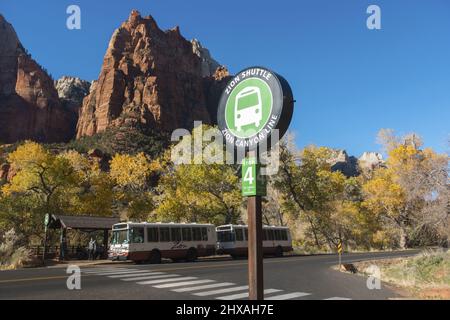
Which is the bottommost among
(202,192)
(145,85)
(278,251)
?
(278,251)

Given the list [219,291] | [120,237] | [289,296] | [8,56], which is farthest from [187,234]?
[8,56]

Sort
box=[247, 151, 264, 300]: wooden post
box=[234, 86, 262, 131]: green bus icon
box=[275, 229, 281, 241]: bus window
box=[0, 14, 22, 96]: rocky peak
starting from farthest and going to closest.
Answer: box=[0, 14, 22, 96]: rocky peak → box=[275, 229, 281, 241]: bus window → box=[234, 86, 262, 131]: green bus icon → box=[247, 151, 264, 300]: wooden post

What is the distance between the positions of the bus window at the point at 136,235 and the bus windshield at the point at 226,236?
8.80m

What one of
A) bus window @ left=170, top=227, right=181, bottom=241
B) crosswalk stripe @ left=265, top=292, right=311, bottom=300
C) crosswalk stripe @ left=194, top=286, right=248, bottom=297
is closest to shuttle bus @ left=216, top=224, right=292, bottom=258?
bus window @ left=170, top=227, right=181, bottom=241

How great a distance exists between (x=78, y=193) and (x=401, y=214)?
40.5 metres

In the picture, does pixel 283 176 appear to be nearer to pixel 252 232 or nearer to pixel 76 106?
pixel 252 232

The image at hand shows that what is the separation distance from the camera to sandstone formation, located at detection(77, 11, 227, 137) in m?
121

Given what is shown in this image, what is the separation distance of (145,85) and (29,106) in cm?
4275

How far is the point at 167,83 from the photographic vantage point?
133875 millimetres

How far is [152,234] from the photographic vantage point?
27.5 metres

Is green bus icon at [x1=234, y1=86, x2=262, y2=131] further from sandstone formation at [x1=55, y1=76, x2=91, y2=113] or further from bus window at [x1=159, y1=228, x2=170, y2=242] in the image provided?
sandstone formation at [x1=55, y1=76, x2=91, y2=113]

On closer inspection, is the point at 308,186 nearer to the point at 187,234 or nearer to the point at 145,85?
the point at 187,234

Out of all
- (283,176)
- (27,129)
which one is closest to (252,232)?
(283,176)

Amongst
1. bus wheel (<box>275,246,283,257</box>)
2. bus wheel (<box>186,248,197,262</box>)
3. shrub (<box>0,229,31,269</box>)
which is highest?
shrub (<box>0,229,31,269</box>)
